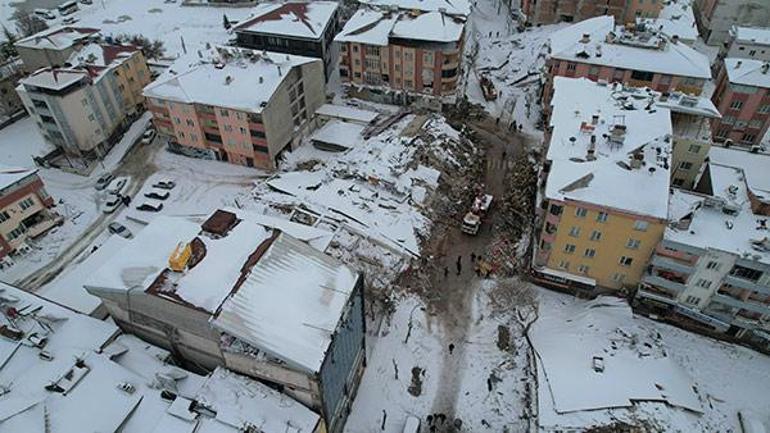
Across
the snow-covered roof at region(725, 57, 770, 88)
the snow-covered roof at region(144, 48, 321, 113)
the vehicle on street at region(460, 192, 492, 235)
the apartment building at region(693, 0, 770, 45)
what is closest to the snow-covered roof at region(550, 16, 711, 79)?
the snow-covered roof at region(725, 57, 770, 88)

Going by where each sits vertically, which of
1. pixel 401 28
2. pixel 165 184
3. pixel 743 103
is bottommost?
pixel 165 184

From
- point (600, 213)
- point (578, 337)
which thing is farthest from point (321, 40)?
point (578, 337)

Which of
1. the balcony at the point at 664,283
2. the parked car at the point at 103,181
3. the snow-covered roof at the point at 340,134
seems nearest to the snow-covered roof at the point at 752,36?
the balcony at the point at 664,283

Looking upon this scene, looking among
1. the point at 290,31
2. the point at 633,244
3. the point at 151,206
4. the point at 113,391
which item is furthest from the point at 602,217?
the point at 290,31

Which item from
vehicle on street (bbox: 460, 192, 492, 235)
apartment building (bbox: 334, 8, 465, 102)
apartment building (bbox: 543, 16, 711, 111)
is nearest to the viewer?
vehicle on street (bbox: 460, 192, 492, 235)

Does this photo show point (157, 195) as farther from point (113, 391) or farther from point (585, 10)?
point (585, 10)

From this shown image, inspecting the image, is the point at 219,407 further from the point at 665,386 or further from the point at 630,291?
the point at 630,291

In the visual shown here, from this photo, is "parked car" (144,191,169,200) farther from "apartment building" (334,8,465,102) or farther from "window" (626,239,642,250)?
"window" (626,239,642,250)

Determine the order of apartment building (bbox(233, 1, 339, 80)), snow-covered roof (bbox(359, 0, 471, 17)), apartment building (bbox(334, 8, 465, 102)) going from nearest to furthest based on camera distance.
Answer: apartment building (bbox(334, 8, 465, 102))
apartment building (bbox(233, 1, 339, 80))
snow-covered roof (bbox(359, 0, 471, 17))
